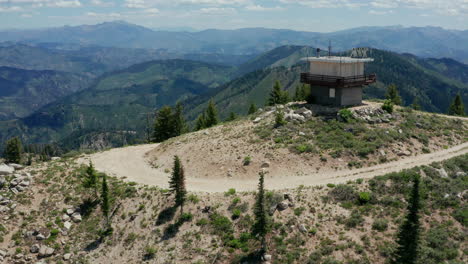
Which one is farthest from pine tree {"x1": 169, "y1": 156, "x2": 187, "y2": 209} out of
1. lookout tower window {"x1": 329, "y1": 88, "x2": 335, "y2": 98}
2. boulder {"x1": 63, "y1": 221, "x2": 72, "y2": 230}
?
lookout tower window {"x1": 329, "y1": 88, "x2": 335, "y2": 98}

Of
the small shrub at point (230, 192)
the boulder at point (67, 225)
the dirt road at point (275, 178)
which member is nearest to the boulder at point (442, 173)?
the dirt road at point (275, 178)

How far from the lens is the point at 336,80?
5650 centimetres

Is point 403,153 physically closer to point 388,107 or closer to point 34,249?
point 388,107

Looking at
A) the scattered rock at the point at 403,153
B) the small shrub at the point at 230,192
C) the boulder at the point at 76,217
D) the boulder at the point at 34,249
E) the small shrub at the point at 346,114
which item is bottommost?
the boulder at the point at 34,249

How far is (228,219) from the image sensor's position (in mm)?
36000

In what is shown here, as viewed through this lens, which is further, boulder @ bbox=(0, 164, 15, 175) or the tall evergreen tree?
boulder @ bbox=(0, 164, 15, 175)

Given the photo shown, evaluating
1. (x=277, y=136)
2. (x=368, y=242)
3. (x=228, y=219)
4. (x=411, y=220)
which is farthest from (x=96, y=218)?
(x=411, y=220)

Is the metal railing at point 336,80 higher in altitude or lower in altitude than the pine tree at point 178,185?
higher

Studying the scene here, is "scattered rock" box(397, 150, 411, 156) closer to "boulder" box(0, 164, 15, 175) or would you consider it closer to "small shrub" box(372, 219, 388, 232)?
"small shrub" box(372, 219, 388, 232)

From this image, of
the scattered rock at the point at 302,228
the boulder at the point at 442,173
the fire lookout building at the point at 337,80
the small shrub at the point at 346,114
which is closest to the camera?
the scattered rock at the point at 302,228

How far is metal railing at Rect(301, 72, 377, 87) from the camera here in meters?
56.3

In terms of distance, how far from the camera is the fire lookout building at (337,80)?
5719cm

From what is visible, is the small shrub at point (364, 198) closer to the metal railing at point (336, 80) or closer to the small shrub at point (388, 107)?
the metal railing at point (336, 80)

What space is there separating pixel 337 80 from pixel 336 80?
324 mm
